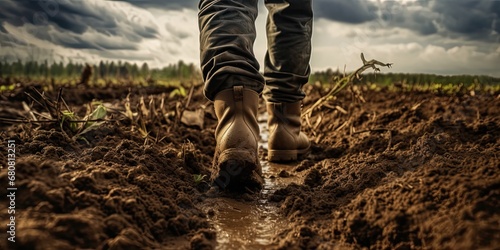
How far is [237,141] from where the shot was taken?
1868 mm


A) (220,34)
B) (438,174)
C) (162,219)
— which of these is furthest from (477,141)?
(162,219)

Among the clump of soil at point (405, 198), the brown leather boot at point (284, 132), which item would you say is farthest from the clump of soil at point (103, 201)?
the brown leather boot at point (284, 132)

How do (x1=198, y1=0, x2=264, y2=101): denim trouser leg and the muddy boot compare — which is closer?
the muddy boot

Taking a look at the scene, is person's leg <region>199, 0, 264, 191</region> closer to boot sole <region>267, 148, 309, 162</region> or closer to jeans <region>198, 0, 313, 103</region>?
jeans <region>198, 0, 313, 103</region>

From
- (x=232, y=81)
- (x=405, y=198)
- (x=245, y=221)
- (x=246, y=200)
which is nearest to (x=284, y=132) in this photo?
(x=232, y=81)

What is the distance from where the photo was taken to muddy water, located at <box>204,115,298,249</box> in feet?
4.40

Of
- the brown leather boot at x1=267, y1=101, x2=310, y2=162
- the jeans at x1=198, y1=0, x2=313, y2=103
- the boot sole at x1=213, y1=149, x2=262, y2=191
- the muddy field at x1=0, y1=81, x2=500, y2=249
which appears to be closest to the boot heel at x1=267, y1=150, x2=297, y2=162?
the brown leather boot at x1=267, y1=101, x2=310, y2=162

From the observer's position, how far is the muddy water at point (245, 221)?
1.34 meters

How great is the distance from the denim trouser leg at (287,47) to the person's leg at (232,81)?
0.47 m

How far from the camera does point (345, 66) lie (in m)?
3.29

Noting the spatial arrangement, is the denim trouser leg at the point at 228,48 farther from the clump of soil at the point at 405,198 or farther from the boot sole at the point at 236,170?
the clump of soil at the point at 405,198

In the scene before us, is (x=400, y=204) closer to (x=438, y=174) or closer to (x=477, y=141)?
(x=438, y=174)

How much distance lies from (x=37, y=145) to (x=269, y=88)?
132 centimetres

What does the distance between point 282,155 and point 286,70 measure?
51cm
